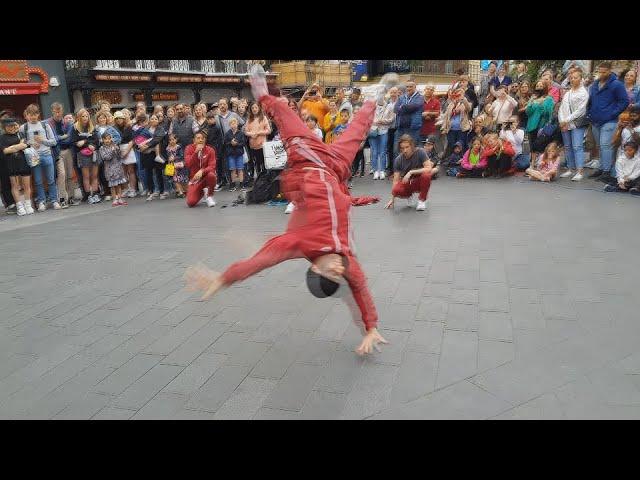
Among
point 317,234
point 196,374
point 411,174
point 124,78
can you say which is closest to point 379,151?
point 411,174

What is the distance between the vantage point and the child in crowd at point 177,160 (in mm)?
10641

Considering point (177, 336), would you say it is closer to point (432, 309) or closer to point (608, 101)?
point (432, 309)

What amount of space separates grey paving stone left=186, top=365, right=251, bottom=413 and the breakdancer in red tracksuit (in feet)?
2.14

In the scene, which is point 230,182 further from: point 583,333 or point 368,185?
point 583,333

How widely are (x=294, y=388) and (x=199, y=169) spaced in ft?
24.0

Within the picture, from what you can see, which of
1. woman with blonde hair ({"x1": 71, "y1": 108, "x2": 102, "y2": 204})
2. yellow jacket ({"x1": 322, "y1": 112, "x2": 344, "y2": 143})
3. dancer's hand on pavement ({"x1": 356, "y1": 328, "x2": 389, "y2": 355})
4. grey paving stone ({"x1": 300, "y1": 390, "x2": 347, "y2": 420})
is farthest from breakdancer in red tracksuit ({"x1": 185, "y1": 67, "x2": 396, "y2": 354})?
woman with blonde hair ({"x1": 71, "y1": 108, "x2": 102, "y2": 204})

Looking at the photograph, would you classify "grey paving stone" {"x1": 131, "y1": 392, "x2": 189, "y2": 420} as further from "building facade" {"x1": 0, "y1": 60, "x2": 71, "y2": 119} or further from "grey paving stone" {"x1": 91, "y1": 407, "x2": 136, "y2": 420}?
"building facade" {"x1": 0, "y1": 60, "x2": 71, "y2": 119}

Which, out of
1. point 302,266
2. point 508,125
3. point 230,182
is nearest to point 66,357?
point 302,266

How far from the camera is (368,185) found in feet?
35.4

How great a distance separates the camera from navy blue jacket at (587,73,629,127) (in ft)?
28.8

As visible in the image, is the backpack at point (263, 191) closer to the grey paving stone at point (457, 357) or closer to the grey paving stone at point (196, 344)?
the grey paving stone at point (196, 344)

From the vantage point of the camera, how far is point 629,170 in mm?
8195

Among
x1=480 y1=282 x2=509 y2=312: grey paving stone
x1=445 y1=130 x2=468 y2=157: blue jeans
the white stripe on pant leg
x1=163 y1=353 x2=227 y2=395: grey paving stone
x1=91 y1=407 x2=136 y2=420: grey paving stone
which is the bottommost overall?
x1=91 y1=407 x2=136 y2=420: grey paving stone

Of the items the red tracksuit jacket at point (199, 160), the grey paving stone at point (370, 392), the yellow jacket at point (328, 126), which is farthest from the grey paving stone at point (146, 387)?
the yellow jacket at point (328, 126)
